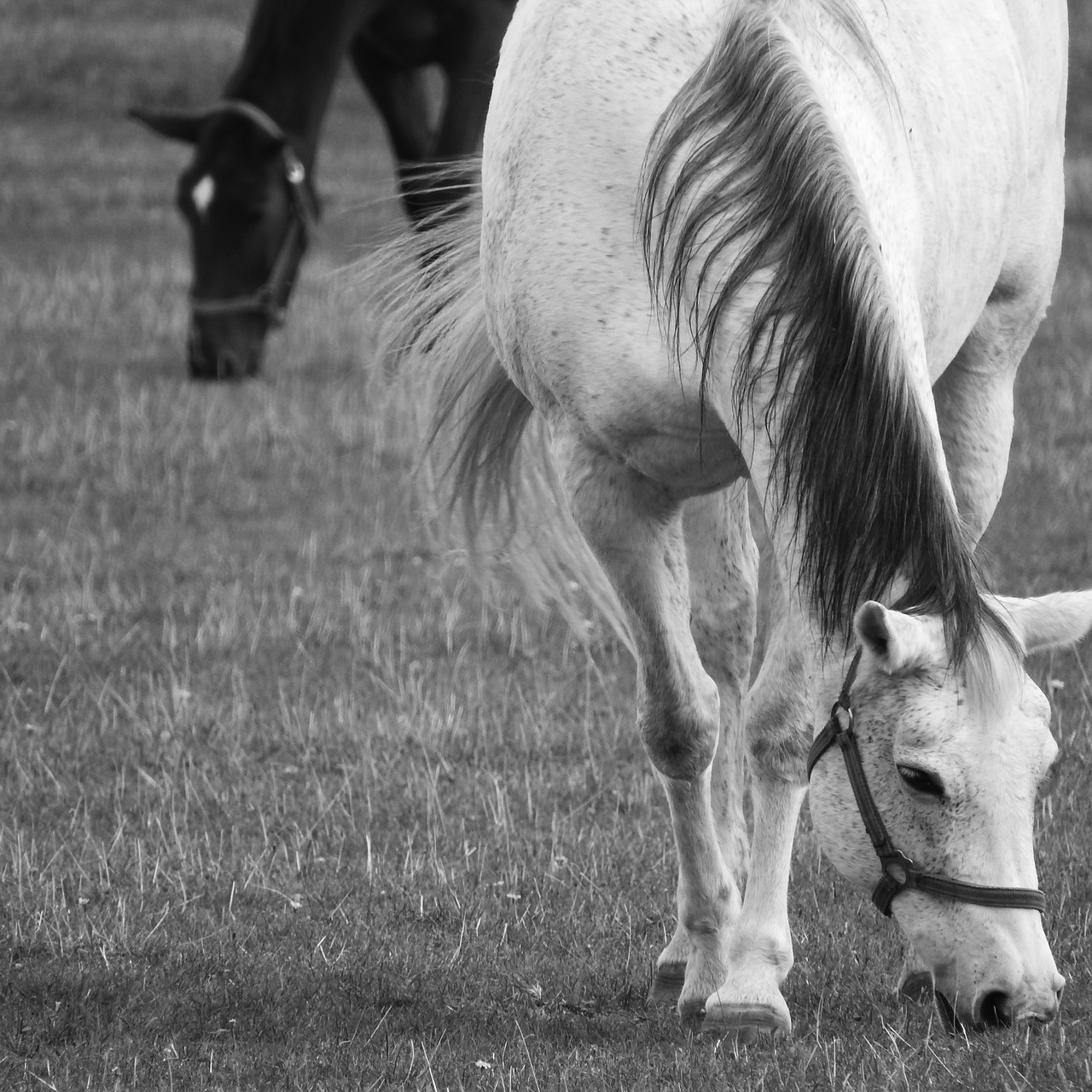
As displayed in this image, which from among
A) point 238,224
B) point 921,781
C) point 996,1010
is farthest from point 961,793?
point 238,224

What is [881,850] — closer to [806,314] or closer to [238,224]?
[806,314]

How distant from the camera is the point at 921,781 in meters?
2.48

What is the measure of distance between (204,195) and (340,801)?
584 cm

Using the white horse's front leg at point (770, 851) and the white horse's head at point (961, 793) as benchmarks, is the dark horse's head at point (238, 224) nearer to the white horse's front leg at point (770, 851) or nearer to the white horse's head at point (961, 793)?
the white horse's front leg at point (770, 851)

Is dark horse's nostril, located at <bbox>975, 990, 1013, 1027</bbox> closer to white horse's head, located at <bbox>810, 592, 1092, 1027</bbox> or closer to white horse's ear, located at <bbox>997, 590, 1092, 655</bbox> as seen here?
white horse's head, located at <bbox>810, 592, 1092, 1027</bbox>

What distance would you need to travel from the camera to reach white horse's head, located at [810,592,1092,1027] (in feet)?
7.98

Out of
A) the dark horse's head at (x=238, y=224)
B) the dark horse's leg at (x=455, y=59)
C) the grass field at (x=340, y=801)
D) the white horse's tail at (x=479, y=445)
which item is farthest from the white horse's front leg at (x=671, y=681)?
the dark horse's head at (x=238, y=224)

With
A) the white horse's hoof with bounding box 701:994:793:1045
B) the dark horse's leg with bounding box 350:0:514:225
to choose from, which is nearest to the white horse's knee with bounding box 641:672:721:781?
the white horse's hoof with bounding box 701:994:793:1045

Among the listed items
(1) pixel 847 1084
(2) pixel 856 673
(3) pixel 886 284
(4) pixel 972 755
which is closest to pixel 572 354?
(3) pixel 886 284

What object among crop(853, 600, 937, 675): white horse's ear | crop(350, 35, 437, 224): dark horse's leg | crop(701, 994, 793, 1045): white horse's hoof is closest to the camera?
crop(853, 600, 937, 675): white horse's ear

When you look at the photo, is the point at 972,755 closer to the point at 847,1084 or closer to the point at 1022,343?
the point at 847,1084

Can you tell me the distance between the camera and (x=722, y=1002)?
3.04 metres

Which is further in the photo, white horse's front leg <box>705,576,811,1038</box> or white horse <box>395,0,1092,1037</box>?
white horse's front leg <box>705,576,811,1038</box>

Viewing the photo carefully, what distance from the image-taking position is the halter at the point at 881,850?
2477 mm
